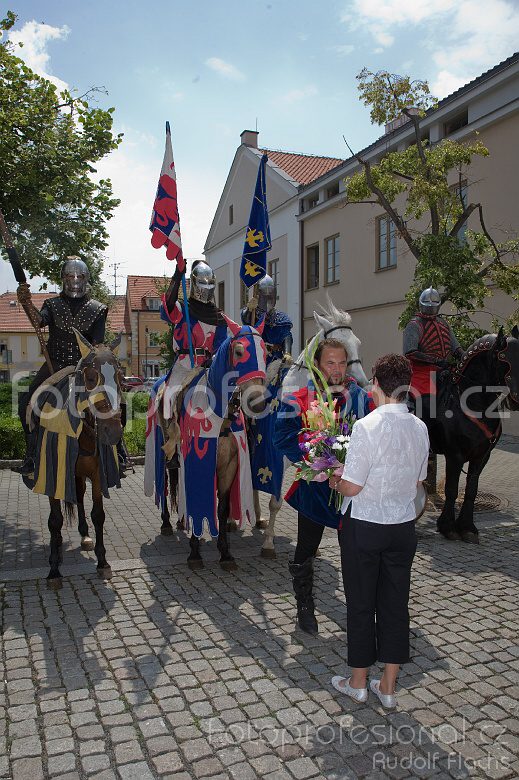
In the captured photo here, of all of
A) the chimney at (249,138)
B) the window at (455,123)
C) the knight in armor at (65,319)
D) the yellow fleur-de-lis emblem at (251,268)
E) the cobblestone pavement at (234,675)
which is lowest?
the cobblestone pavement at (234,675)

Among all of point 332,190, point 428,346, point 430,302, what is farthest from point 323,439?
→ point 332,190

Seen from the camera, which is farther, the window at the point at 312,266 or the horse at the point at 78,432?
the window at the point at 312,266

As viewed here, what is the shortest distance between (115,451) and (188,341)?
1283mm

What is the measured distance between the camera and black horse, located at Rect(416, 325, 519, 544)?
601 centimetres

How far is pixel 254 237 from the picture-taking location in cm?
646

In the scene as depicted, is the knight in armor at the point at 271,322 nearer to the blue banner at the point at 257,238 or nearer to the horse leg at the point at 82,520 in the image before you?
the blue banner at the point at 257,238

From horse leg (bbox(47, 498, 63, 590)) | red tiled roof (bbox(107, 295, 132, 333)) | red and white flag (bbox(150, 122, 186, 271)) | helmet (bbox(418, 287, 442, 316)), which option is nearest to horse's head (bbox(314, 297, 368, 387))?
red and white flag (bbox(150, 122, 186, 271))

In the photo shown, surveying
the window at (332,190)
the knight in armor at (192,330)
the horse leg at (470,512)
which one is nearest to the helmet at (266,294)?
the knight in armor at (192,330)

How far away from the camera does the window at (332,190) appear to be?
2084cm

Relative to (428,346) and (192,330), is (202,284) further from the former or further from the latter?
(428,346)

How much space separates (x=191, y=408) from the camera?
210 inches

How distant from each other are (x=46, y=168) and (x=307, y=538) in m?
5.59

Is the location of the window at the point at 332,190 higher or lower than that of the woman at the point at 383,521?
higher

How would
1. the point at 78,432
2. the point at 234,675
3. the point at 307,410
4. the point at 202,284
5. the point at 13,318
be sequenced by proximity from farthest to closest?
the point at 13,318, the point at 202,284, the point at 78,432, the point at 307,410, the point at 234,675
